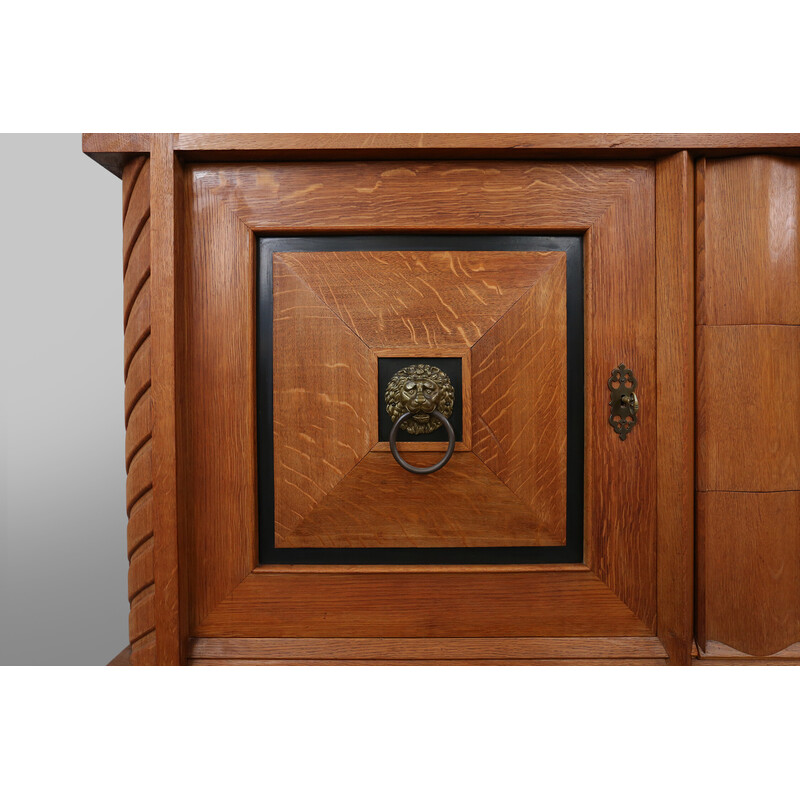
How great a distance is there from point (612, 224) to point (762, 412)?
42 centimetres

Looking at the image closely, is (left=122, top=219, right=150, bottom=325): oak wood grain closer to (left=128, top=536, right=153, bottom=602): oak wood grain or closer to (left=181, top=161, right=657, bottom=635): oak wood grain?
(left=181, top=161, right=657, bottom=635): oak wood grain

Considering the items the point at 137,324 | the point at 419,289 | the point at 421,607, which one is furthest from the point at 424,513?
the point at 137,324

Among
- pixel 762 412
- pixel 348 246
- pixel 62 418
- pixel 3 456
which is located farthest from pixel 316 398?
pixel 762 412

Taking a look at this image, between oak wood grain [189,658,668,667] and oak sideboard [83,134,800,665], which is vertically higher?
oak sideboard [83,134,800,665]

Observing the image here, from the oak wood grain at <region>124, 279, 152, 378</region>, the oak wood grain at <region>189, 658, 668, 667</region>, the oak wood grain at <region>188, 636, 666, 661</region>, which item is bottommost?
the oak wood grain at <region>189, 658, 668, 667</region>

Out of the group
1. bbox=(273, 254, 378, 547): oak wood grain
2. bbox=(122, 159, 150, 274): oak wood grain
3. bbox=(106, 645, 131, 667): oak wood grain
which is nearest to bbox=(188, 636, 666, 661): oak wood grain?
bbox=(106, 645, 131, 667): oak wood grain

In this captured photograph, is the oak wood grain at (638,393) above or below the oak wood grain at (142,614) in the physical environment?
above

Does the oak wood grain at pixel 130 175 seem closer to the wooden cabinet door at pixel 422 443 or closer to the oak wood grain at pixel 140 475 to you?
the wooden cabinet door at pixel 422 443

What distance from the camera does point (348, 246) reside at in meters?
0.93

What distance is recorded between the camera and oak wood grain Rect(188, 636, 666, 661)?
3.03 feet

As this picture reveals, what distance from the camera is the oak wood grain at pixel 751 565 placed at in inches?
35.0

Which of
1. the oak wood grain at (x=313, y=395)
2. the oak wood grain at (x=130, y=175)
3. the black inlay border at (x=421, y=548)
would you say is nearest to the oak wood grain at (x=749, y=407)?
the black inlay border at (x=421, y=548)

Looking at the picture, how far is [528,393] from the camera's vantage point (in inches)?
36.7

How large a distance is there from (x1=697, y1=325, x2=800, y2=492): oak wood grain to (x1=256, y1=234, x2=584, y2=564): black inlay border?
0.21m
